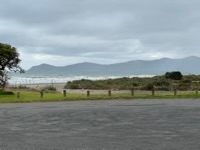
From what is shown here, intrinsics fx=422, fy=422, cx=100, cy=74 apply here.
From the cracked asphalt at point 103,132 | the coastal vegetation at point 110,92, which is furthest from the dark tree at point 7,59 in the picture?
the cracked asphalt at point 103,132

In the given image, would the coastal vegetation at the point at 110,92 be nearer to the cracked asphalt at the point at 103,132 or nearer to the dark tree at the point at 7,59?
the dark tree at the point at 7,59

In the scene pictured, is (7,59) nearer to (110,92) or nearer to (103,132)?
(110,92)

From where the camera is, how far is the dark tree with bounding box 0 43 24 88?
45.5m

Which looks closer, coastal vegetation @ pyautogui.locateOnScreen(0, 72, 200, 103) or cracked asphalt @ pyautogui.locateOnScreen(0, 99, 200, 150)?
cracked asphalt @ pyautogui.locateOnScreen(0, 99, 200, 150)

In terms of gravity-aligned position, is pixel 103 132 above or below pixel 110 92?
below

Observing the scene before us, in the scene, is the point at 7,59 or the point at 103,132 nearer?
the point at 103,132

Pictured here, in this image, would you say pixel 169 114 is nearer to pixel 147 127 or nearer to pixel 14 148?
pixel 147 127

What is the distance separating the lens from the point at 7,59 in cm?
4631

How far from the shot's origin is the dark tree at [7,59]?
45.5 meters

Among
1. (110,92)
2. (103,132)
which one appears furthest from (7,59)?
(103,132)

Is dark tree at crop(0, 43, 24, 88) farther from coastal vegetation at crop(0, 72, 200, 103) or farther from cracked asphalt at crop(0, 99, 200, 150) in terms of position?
cracked asphalt at crop(0, 99, 200, 150)

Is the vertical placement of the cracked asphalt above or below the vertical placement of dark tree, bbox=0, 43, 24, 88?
Result: below

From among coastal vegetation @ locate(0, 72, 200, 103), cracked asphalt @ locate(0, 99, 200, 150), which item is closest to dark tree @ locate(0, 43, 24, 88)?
coastal vegetation @ locate(0, 72, 200, 103)

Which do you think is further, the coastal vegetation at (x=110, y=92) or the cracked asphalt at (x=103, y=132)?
the coastal vegetation at (x=110, y=92)
